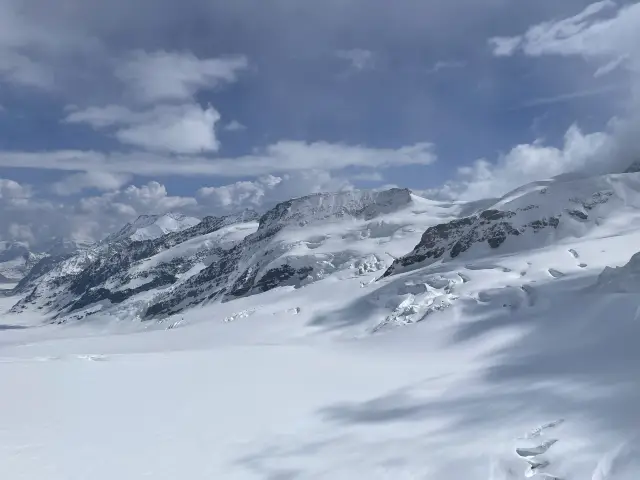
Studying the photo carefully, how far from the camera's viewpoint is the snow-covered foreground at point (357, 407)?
25.3 m

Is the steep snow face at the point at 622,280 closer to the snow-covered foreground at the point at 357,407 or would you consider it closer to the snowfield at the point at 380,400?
the snowfield at the point at 380,400

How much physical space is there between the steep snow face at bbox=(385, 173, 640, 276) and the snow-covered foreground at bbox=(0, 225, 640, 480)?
2531 inches

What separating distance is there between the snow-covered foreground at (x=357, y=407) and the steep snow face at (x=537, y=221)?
6429 cm

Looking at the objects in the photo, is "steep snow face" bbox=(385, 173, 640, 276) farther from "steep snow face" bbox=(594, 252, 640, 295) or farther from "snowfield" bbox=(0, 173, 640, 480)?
"steep snow face" bbox=(594, 252, 640, 295)

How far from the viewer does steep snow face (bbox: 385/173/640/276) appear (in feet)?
445

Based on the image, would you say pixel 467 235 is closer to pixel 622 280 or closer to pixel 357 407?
pixel 622 280

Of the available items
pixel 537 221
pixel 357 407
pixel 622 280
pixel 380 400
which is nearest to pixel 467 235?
pixel 537 221

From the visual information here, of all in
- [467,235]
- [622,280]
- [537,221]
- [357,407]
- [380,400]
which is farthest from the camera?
[537,221]

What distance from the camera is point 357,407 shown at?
36.9 meters

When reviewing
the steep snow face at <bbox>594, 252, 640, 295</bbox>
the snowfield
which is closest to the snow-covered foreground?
the snowfield

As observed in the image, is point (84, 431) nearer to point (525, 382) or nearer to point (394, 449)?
point (394, 449)

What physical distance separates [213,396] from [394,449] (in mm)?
14859

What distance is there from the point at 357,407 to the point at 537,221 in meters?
119

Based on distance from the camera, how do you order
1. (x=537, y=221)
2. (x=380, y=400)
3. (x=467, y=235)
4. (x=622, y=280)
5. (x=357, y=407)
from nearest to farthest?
(x=357, y=407), (x=380, y=400), (x=622, y=280), (x=467, y=235), (x=537, y=221)
